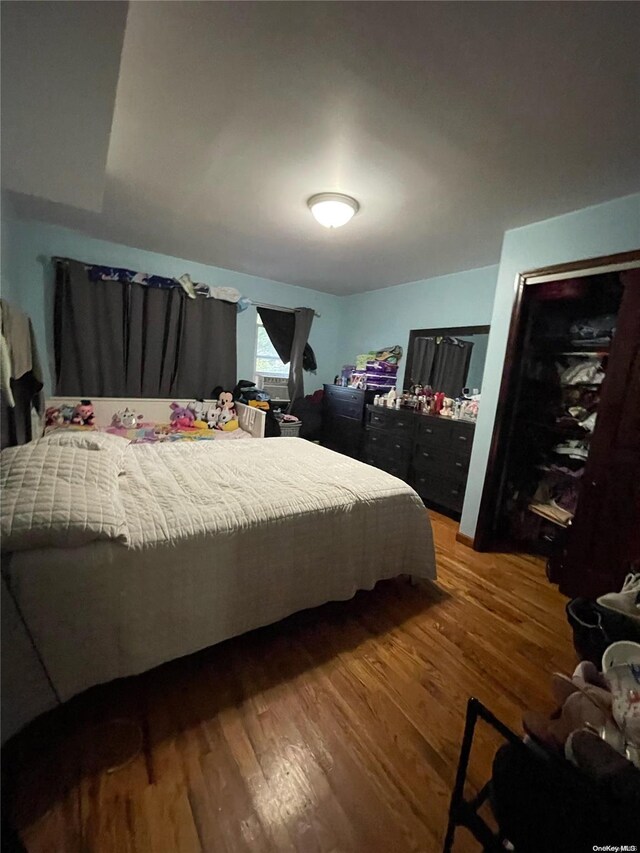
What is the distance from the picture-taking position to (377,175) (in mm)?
Result: 1766

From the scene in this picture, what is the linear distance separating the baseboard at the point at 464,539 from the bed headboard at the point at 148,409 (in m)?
2.08

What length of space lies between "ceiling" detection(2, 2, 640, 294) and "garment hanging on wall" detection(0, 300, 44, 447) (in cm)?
95

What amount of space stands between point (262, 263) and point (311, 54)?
2.52 meters

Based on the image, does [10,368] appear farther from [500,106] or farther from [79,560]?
[500,106]

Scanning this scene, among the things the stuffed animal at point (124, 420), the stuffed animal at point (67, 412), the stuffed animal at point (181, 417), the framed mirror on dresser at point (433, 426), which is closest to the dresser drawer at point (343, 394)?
the framed mirror on dresser at point (433, 426)

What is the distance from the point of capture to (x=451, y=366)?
3559 mm

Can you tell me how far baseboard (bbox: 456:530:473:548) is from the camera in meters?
2.68

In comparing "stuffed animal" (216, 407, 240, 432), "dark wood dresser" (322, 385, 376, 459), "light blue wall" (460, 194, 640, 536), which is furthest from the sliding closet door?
"stuffed animal" (216, 407, 240, 432)

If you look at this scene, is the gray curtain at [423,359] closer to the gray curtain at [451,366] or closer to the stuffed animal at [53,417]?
the gray curtain at [451,366]

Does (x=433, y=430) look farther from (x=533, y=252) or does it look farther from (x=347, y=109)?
(x=347, y=109)

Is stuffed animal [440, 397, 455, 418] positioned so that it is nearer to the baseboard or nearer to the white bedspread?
the baseboard

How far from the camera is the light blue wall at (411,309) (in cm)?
326

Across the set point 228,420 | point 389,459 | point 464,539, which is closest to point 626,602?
point 464,539

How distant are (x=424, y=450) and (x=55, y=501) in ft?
9.50
